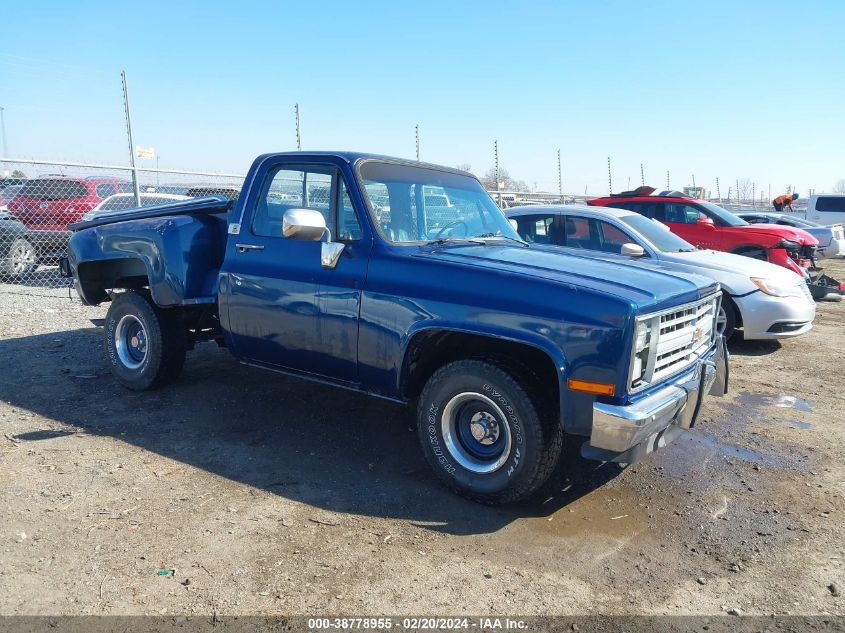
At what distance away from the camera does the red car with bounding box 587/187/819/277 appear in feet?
33.2

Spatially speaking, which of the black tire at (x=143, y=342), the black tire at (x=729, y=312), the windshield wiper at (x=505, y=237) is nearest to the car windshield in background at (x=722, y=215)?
the black tire at (x=729, y=312)

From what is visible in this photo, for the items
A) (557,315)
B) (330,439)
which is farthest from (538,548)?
(330,439)

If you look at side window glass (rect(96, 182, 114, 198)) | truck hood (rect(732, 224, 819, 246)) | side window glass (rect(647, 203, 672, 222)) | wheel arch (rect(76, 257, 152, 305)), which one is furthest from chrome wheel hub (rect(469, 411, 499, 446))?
side window glass (rect(96, 182, 114, 198))

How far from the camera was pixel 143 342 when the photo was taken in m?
5.68

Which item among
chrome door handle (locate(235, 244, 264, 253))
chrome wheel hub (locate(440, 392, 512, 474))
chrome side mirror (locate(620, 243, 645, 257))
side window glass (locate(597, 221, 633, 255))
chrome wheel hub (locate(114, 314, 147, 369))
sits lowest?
chrome wheel hub (locate(440, 392, 512, 474))

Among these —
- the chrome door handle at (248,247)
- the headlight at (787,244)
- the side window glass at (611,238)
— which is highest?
the chrome door handle at (248,247)

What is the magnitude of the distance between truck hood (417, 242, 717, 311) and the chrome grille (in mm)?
81

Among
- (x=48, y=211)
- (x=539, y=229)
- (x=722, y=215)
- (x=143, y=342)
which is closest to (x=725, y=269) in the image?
(x=539, y=229)

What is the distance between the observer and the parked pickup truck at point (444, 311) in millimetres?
3293

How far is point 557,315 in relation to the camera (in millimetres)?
3293

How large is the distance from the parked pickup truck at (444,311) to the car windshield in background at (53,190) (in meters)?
7.49

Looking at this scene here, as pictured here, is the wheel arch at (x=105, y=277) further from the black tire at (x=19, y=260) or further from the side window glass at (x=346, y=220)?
the black tire at (x=19, y=260)

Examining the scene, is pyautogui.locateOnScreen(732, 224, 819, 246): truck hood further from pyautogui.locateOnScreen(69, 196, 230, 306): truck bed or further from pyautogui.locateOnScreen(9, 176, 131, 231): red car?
pyautogui.locateOnScreen(9, 176, 131, 231): red car

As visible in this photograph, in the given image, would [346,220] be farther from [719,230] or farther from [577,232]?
[719,230]
